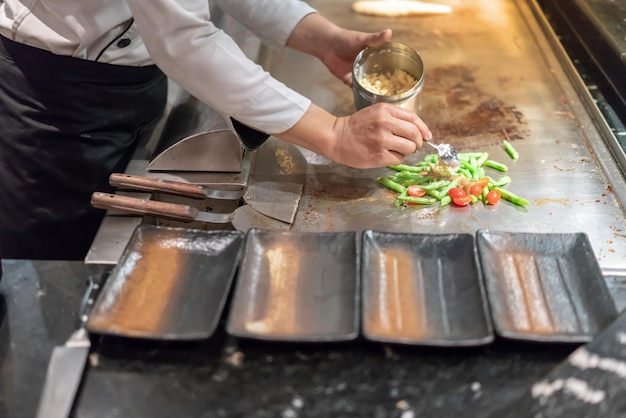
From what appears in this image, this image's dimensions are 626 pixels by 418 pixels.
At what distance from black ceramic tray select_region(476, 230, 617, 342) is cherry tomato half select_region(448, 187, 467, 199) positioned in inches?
9.3

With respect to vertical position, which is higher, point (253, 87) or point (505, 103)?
point (253, 87)

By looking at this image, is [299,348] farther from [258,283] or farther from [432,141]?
[432,141]

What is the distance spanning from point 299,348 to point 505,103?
1.07 m

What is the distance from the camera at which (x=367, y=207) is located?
140 centimetres

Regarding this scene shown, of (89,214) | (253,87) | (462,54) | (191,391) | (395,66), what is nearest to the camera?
(191,391)

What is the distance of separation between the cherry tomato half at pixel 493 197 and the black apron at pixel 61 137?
37.9 inches

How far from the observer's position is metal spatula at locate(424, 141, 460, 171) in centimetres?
146

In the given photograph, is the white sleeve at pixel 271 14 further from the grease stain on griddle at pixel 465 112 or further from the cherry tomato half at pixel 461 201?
the cherry tomato half at pixel 461 201

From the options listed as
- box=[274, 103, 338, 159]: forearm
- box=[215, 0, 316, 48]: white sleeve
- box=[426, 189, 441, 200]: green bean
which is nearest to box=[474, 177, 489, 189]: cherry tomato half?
box=[426, 189, 441, 200]: green bean

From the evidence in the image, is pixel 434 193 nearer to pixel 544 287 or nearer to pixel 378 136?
pixel 378 136

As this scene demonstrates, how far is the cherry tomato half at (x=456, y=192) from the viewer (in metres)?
1.39

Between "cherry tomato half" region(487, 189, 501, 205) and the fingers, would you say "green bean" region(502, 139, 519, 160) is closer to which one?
"cherry tomato half" region(487, 189, 501, 205)

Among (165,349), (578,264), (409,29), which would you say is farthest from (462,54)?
(165,349)

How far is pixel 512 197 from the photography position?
1393 mm
